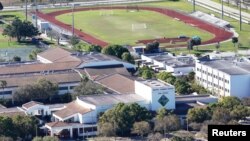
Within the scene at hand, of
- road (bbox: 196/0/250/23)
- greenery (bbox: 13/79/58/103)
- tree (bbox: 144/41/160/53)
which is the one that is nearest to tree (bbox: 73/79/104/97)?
greenery (bbox: 13/79/58/103)

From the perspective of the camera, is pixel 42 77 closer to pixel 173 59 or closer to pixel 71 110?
pixel 71 110

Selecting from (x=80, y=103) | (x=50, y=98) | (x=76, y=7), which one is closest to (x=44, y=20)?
(x=76, y=7)

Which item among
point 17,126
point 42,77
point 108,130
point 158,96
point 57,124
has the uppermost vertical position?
point 158,96

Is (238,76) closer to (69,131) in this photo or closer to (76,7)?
(69,131)

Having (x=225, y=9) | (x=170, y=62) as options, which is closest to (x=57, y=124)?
(x=170, y=62)

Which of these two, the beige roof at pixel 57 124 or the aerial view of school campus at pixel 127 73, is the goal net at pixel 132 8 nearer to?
the aerial view of school campus at pixel 127 73
